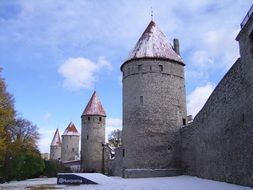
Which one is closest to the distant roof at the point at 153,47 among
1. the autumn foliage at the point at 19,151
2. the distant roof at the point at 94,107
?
the autumn foliage at the point at 19,151

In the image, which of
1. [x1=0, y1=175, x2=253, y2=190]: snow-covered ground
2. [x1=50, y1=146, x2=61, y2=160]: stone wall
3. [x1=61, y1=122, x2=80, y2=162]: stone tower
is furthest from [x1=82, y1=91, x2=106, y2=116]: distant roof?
[x1=0, y1=175, x2=253, y2=190]: snow-covered ground

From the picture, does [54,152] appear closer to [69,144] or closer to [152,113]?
[69,144]

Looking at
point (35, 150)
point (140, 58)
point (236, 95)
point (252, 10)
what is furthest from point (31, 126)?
point (252, 10)

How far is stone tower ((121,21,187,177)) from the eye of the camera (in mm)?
23719

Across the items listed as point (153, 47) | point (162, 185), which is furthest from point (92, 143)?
point (162, 185)

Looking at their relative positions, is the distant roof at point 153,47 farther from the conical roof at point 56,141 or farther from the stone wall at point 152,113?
the conical roof at point 56,141

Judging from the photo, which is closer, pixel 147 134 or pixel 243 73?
pixel 243 73

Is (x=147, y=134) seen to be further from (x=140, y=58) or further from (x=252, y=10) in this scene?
(x=252, y=10)

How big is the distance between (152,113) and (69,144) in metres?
35.8

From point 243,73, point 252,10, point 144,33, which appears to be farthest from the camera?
point 144,33

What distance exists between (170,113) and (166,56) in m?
4.28

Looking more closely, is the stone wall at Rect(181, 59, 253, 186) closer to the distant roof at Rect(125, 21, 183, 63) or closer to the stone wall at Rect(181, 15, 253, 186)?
the stone wall at Rect(181, 15, 253, 186)

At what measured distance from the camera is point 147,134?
23938 millimetres

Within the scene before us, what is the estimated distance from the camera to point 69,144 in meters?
57.5
